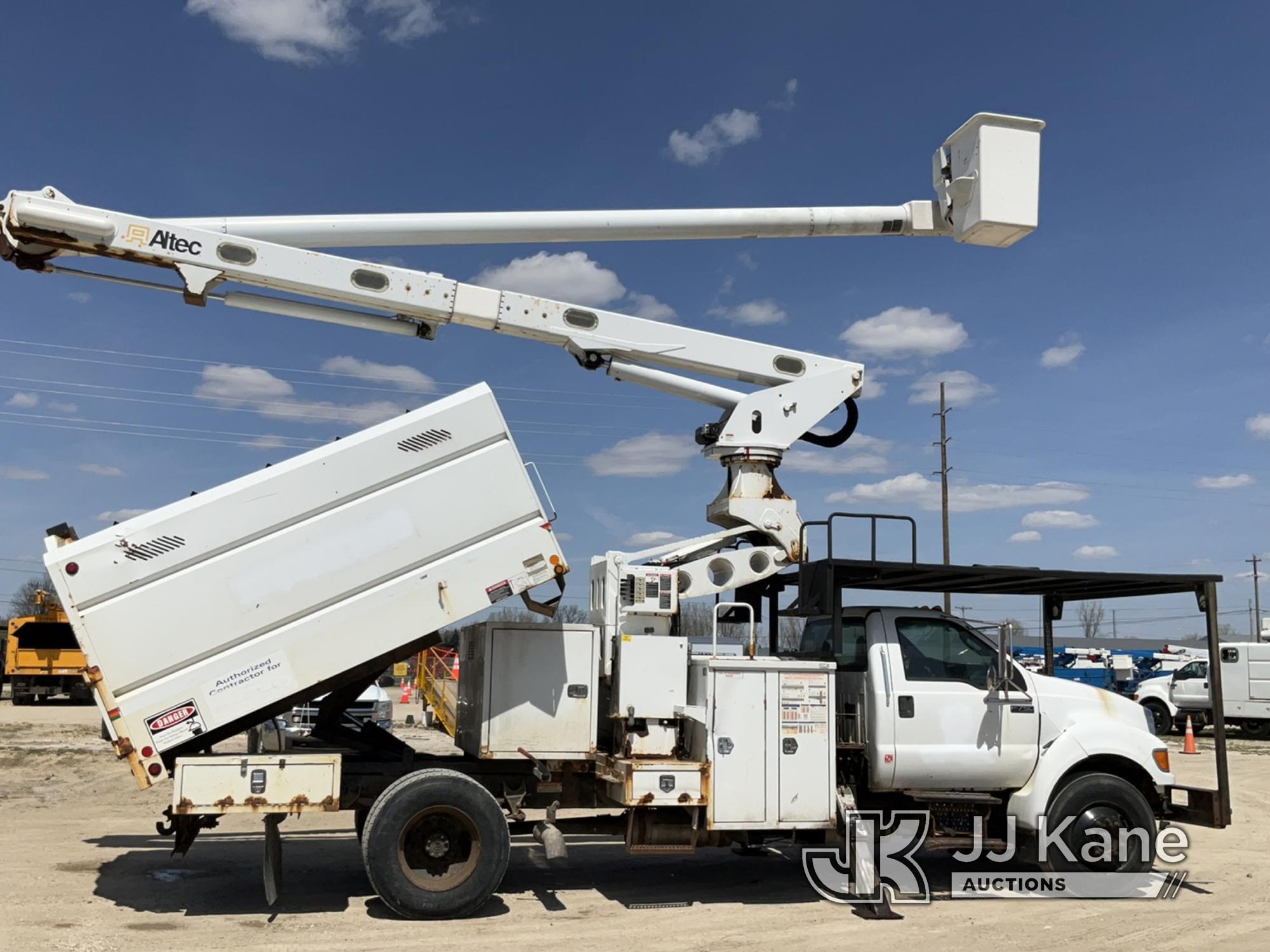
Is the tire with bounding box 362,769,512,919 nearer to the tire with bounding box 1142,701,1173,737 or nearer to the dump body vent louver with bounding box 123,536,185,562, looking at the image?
the dump body vent louver with bounding box 123,536,185,562

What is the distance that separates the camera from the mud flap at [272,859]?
26.2 feet

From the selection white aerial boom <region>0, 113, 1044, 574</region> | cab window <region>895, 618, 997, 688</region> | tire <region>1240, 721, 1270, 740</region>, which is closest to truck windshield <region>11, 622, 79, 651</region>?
white aerial boom <region>0, 113, 1044, 574</region>

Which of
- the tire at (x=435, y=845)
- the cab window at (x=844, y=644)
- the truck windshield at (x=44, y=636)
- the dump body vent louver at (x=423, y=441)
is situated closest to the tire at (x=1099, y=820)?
the cab window at (x=844, y=644)

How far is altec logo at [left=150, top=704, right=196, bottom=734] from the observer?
7.44 metres

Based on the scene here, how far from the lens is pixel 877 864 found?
906cm

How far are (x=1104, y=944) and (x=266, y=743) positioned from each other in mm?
6119

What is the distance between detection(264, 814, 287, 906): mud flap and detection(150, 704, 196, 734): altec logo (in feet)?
3.30

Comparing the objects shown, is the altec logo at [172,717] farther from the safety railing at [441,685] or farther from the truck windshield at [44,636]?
the truck windshield at [44,636]

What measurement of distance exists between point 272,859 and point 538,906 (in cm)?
204

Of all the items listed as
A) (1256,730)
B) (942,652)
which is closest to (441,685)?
(942,652)

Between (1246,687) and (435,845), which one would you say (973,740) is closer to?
(435,845)

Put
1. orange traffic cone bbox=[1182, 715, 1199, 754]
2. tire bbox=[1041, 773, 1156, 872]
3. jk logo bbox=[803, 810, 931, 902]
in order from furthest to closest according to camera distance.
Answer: orange traffic cone bbox=[1182, 715, 1199, 754], tire bbox=[1041, 773, 1156, 872], jk logo bbox=[803, 810, 931, 902]

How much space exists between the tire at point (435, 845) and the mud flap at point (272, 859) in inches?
24.5

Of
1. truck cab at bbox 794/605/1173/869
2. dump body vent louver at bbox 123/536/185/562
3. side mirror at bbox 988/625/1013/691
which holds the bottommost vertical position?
truck cab at bbox 794/605/1173/869
